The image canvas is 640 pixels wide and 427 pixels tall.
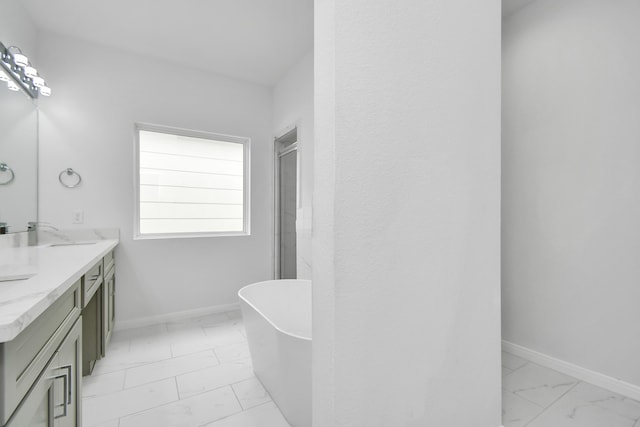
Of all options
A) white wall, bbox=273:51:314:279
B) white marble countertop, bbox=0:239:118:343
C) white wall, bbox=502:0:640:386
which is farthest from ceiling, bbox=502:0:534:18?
white marble countertop, bbox=0:239:118:343

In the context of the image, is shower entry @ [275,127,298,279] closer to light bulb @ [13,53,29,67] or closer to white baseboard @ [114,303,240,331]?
white baseboard @ [114,303,240,331]

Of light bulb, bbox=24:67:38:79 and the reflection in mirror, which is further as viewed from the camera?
light bulb, bbox=24:67:38:79

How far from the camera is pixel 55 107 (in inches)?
95.2

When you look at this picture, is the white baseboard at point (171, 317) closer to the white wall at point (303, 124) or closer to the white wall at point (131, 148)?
the white wall at point (131, 148)

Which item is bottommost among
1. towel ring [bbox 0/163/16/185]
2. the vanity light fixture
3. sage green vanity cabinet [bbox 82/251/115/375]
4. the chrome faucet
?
sage green vanity cabinet [bbox 82/251/115/375]

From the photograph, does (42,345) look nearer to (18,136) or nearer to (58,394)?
(58,394)

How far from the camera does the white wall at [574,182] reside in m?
1.65

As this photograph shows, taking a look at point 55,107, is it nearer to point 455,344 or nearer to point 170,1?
point 170,1

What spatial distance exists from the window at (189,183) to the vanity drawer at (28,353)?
6.80 ft

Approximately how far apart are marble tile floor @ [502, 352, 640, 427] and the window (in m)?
2.80

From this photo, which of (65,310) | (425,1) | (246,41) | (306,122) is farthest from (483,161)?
(246,41)

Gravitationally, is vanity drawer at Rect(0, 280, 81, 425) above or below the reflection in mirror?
below

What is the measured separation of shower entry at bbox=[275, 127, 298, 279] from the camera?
3.19 m

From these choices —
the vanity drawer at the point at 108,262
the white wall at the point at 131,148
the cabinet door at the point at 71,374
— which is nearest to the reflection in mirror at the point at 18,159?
the white wall at the point at 131,148
